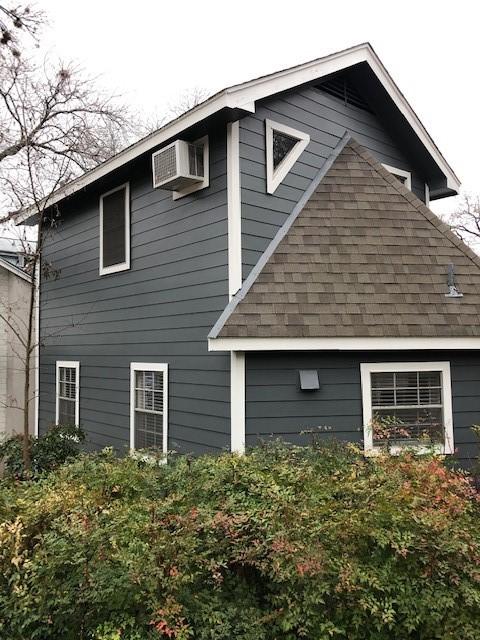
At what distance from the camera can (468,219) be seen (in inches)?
1123

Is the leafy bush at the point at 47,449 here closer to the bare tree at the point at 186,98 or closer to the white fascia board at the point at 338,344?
the white fascia board at the point at 338,344

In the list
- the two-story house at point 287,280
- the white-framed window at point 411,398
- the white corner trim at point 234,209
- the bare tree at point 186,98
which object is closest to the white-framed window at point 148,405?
the two-story house at point 287,280

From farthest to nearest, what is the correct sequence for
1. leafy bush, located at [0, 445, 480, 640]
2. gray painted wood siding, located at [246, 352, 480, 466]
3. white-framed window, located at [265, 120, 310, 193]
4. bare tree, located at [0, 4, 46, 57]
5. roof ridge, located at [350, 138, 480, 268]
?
roof ridge, located at [350, 138, 480, 268]
white-framed window, located at [265, 120, 310, 193]
gray painted wood siding, located at [246, 352, 480, 466]
bare tree, located at [0, 4, 46, 57]
leafy bush, located at [0, 445, 480, 640]

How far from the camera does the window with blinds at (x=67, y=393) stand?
956cm

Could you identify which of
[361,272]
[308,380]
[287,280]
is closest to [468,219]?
[361,272]

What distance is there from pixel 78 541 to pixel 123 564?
307mm

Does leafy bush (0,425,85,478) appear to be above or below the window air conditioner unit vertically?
below

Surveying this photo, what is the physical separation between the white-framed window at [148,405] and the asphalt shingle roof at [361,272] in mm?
2101

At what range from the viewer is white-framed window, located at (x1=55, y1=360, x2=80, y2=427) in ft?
31.2

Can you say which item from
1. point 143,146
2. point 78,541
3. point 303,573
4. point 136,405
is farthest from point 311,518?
point 143,146

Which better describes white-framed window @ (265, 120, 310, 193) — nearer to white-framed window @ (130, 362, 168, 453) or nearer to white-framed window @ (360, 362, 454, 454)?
white-framed window @ (360, 362, 454, 454)

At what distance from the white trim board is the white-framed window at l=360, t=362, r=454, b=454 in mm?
3376

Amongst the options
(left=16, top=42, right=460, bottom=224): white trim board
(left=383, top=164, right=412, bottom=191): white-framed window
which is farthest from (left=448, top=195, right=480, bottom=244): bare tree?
(left=16, top=42, right=460, bottom=224): white trim board

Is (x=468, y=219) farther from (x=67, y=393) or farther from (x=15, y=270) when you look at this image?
(x=67, y=393)
